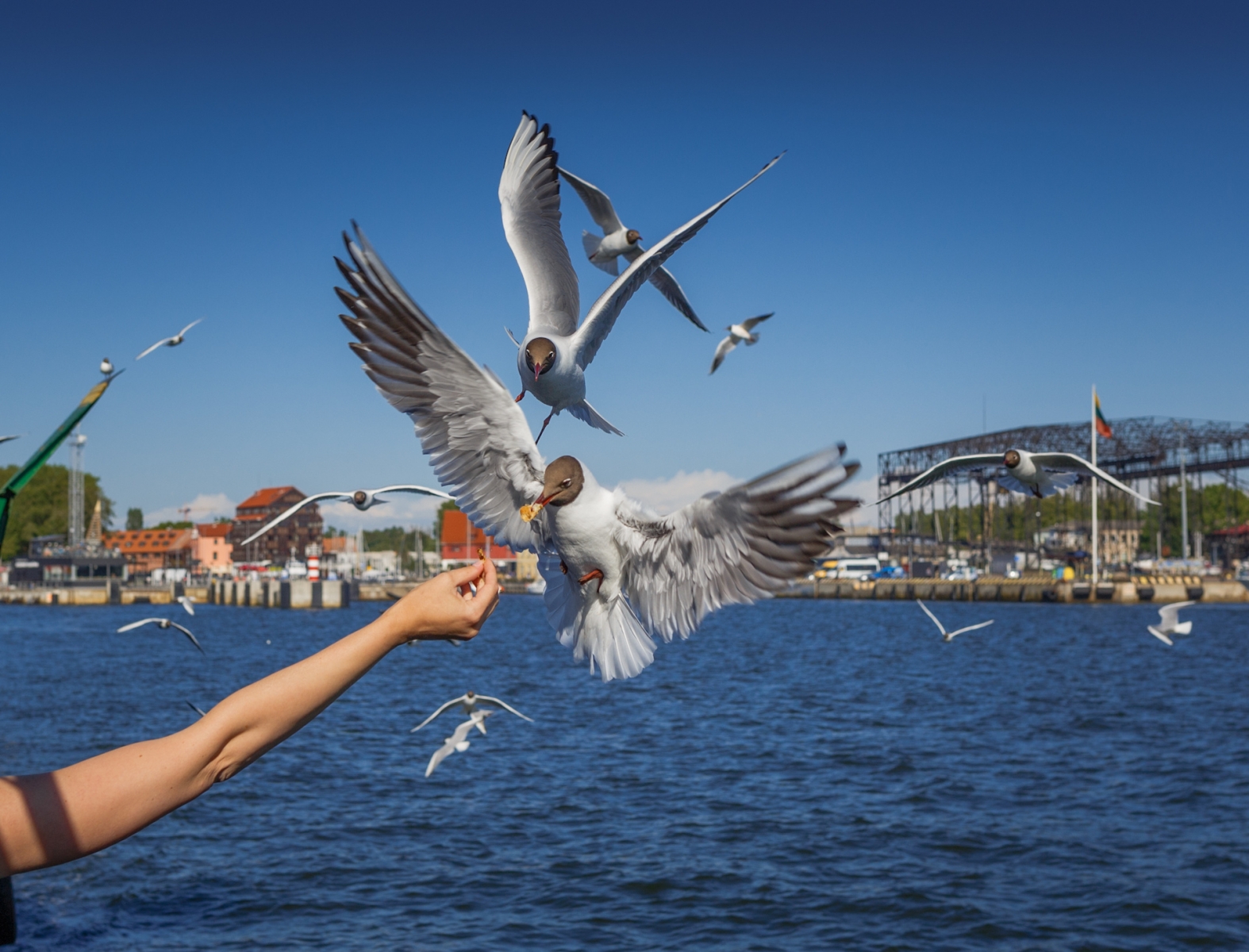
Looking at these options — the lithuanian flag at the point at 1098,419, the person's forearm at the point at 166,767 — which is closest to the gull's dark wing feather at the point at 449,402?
the person's forearm at the point at 166,767

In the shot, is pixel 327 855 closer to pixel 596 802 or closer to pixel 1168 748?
pixel 596 802

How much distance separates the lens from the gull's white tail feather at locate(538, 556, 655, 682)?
3037mm

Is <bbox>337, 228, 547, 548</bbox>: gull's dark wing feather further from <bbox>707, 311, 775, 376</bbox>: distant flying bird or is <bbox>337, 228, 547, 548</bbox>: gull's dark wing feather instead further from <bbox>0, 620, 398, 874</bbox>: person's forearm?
<bbox>707, 311, 775, 376</bbox>: distant flying bird

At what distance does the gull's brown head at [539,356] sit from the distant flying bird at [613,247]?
6.96 feet

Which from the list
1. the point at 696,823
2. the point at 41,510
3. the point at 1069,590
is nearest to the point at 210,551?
the point at 41,510

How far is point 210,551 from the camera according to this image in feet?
503

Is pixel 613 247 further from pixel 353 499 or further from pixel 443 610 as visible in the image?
pixel 443 610

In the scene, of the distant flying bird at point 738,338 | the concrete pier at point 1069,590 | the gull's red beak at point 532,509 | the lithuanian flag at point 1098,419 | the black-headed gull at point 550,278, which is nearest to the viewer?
the gull's red beak at point 532,509

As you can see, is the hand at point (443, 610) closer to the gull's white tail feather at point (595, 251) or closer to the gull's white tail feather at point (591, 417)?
the gull's white tail feather at point (591, 417)

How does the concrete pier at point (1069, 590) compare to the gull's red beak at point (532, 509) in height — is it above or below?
below

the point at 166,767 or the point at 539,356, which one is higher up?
the point at 539,356

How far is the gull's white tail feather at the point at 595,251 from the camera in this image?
5176mm

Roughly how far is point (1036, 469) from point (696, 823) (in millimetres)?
17668

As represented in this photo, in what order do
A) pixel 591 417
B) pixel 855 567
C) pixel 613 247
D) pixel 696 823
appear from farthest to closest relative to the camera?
1. pixel 855 567
2. pixel 696 823
3. pixel 613 247
4. pixel 591 417
